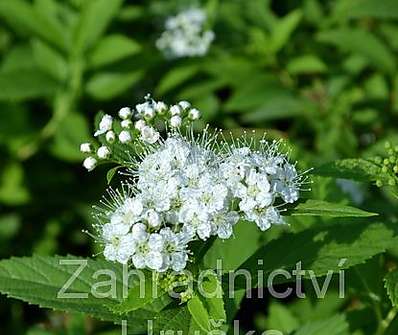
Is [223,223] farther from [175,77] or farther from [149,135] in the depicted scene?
[175,77]

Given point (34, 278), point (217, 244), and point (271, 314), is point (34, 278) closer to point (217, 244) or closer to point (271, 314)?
point (217, 244)

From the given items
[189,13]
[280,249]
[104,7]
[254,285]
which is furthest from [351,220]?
[189,13]

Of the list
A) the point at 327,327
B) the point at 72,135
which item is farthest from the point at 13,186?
the point at 327,327

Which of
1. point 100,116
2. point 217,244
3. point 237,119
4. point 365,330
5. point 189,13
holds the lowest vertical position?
point 365,330

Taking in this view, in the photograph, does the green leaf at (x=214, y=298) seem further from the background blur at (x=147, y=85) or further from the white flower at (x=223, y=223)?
the background blur at (x=147, y=85)

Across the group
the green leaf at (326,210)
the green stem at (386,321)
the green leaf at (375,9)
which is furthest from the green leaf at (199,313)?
the green leaf at (375,9)

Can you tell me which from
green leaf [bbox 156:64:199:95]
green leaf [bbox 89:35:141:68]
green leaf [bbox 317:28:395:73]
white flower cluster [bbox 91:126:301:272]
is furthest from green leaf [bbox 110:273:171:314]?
green leaf [bbox 317:28:395:73]
